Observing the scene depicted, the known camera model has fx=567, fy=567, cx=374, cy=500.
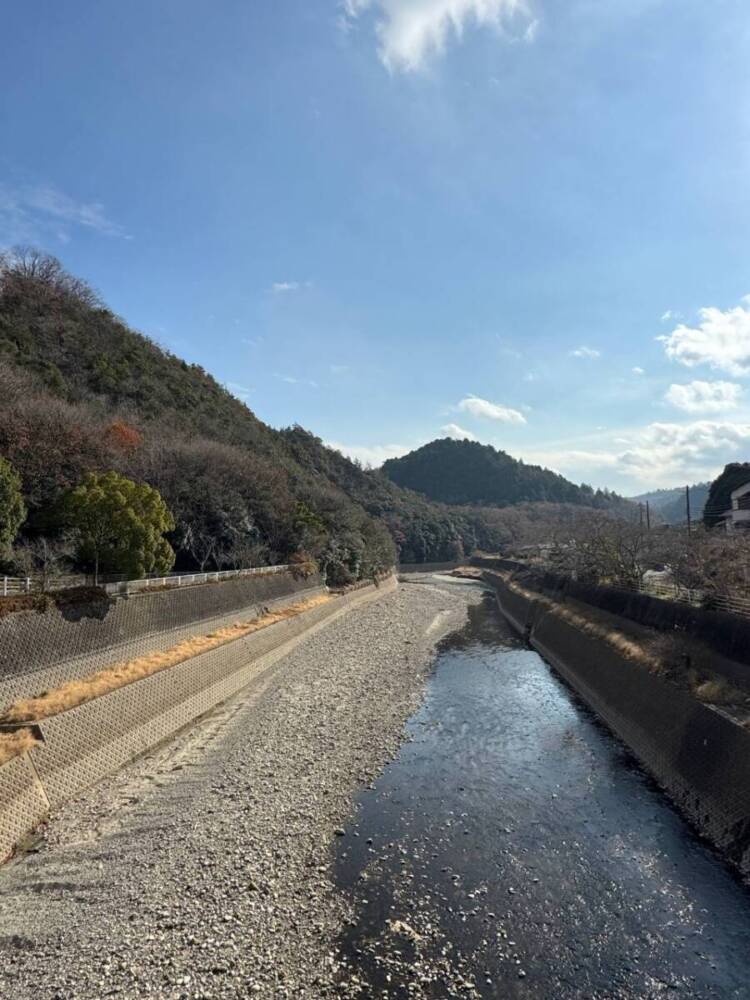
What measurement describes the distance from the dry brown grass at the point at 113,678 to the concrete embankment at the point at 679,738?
14845mm

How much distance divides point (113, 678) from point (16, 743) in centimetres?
602

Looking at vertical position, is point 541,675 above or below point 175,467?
below

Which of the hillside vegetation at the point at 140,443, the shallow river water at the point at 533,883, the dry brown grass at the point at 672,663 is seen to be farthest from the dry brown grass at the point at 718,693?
the hillside vegetation at the point at 140,443

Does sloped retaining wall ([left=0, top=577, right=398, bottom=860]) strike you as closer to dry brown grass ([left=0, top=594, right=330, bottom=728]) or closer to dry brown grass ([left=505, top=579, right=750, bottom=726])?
dry brown grass ([left=0, top=594, right=330, bottom=728])

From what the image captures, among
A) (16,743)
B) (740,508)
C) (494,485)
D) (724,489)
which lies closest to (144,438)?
(16,743)

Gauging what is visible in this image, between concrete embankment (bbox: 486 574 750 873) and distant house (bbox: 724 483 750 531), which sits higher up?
distant house (bbox: 724 483 750 531)

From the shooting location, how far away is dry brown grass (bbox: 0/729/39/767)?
1168 centimetres

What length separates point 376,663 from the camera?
1117 inches

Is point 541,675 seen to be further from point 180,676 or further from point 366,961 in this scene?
point 366,961

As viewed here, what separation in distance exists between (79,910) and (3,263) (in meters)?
64.3

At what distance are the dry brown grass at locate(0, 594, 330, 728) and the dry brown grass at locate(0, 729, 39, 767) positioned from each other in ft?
2.30

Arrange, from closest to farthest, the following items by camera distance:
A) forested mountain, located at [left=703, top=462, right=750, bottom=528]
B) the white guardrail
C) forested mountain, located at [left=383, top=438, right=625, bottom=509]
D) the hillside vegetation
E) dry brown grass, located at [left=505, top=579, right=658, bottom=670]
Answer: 1. the white guardrail
2. dry brown grass, located at [left=505, top=579, right=658, bottom=670]
3. the hillside vegetation
4. forested mountain, located at [left=703, top=462, right=750, bottom=528]
5. forested mountain, located at [left=383, top=438, right=625, bottom=509]

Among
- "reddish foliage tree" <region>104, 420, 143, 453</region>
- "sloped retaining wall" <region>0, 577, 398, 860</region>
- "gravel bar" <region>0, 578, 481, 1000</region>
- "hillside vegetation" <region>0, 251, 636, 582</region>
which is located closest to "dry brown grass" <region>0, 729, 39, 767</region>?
"sloped retaining wall" <region>0, 577, 398, 860</region>

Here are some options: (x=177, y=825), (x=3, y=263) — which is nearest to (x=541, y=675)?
(x=177, y=825)
